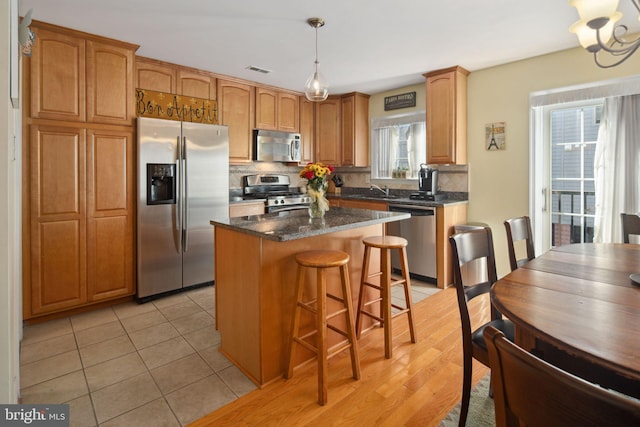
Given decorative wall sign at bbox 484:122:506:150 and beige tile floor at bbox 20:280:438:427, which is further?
decorative wall sign at bbox 484:122:506:150

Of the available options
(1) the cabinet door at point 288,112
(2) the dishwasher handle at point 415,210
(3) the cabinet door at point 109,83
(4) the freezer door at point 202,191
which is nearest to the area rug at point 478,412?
(2) the dishwasher handle at point 415,210

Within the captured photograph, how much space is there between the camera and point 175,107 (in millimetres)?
3691

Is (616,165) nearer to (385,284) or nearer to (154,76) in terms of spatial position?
(385,284)

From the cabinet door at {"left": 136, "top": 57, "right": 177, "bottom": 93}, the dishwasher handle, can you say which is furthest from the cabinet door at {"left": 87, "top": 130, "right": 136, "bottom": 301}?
the dishwasher handle

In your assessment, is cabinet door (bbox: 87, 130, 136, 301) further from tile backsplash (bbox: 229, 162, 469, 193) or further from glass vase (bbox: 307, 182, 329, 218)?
glass vase (bbox: 307, 182, 329, 218)

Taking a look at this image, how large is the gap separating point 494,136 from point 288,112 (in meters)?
2.64

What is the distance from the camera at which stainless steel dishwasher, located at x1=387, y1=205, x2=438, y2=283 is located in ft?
12.4

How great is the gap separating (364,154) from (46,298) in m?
4.00

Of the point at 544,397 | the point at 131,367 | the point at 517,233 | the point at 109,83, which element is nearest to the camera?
the point at 544,397

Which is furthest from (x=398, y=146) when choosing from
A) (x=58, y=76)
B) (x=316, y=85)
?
(x=58, y=76)

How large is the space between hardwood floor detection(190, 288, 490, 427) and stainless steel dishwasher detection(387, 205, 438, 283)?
1.36m

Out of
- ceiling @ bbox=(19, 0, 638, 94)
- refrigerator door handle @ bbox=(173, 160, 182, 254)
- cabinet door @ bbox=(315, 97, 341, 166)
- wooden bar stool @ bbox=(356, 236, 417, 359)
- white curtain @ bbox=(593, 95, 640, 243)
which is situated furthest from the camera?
cabinet door @ bbox=(315, 97, 341, 166)

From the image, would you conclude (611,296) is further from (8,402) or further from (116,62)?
(116,62)

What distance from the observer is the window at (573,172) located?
320 cm
